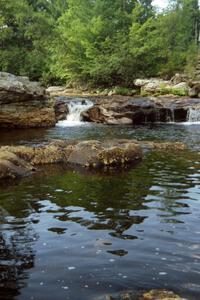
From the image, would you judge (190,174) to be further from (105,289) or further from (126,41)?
(126,41)

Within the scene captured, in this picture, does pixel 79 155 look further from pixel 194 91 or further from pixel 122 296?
pixel 194 91

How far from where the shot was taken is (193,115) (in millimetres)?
29781

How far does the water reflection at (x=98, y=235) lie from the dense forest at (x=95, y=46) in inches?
1142

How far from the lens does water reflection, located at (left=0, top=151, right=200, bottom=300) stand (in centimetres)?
582

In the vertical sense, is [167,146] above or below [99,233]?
above

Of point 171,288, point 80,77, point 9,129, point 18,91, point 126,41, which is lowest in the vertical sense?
point 171,288

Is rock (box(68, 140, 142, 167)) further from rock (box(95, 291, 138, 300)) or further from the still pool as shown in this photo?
rock (box(95, 291, 138, 300))

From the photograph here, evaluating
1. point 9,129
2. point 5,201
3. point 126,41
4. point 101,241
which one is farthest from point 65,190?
point 126,41

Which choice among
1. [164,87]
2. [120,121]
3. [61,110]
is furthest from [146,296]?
[164,87]

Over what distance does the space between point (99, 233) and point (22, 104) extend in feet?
59.9

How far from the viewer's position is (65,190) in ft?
35.9

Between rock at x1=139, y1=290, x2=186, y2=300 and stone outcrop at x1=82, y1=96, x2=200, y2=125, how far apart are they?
23.3m

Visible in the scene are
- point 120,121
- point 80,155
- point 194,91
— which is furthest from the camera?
point 194,91

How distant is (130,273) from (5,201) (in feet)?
15.4
